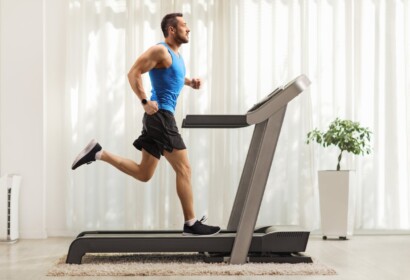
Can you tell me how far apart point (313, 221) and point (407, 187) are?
0.89 m

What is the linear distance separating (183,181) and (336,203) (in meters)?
2.04

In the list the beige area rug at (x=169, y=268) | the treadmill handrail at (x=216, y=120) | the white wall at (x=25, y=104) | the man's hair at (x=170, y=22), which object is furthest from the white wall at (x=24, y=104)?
the treadmill handrail at (x=216, y=120)

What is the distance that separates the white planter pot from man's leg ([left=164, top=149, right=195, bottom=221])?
1945 mm

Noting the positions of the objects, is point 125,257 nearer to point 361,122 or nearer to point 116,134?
point 116,134

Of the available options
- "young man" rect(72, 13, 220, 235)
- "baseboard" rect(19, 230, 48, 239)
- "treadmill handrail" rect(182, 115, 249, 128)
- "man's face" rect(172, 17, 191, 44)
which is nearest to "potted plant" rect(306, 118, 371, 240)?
"young man" rect(72, 13, 220, 235)

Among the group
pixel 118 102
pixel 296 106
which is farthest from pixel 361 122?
pixel 118 102

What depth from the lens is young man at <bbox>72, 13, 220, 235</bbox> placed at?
A: 4.34m

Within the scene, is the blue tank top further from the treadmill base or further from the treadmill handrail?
the treadmill base

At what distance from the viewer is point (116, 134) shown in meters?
6.36

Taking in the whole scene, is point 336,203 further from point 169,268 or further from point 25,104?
point 25,104

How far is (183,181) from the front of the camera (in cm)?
435

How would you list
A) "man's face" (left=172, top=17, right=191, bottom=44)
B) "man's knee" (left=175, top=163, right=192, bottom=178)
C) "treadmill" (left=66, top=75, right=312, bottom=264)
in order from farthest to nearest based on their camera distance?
"man's face" (left=172, top=17, right=191, bottom=44) → "man's knee" (left=175, top=163, right=192, bottom=178) → "treadmill" (left=66, top=75, right=312, bottom=264)

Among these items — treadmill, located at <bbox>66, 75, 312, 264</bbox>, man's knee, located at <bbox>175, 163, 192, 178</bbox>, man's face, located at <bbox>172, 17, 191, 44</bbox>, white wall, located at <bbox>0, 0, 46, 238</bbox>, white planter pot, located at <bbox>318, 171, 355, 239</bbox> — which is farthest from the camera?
white wall, located at <bbox>0, 0, 46, 238</bbox>

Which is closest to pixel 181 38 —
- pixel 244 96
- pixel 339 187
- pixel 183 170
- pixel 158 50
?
pixel 158 50
